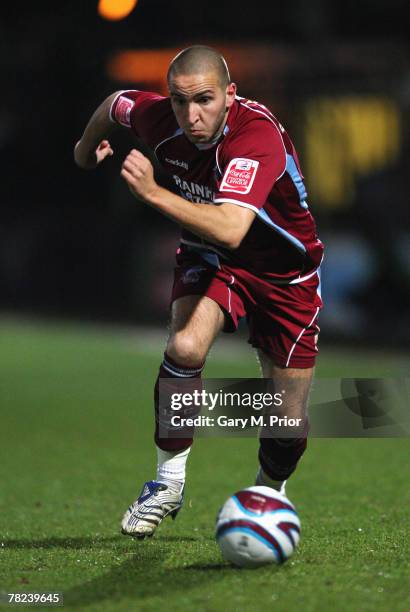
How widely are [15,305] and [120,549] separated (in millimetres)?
16694

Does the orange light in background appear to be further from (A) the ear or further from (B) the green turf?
(A) the ear

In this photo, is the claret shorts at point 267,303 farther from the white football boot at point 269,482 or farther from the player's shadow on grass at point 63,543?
the player's shadow on grass at point 63,543

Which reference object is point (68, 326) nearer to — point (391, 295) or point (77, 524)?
point (391, 295)

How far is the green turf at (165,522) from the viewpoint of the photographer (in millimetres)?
4867

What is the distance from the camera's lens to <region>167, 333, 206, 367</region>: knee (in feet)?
19.3

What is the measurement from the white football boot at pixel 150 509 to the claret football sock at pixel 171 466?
0.15 feet

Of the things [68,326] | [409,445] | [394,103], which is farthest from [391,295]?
[409,445]

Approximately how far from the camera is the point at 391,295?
17562mm

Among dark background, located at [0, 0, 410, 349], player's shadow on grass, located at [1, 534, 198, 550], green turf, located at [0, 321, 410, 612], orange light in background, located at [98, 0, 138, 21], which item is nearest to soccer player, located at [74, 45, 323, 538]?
player's shadow on grass, located at [1, 534, 198, 550]

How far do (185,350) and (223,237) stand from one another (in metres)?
0.75

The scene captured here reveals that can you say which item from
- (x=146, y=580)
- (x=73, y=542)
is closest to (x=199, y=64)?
(x=146, y=580)

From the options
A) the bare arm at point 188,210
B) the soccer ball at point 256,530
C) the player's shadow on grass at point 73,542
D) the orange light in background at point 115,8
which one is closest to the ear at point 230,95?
the bare arm at point 188,210

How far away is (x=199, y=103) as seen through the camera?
5641 millimetres

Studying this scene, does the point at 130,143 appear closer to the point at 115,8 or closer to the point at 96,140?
the point at 115,8
